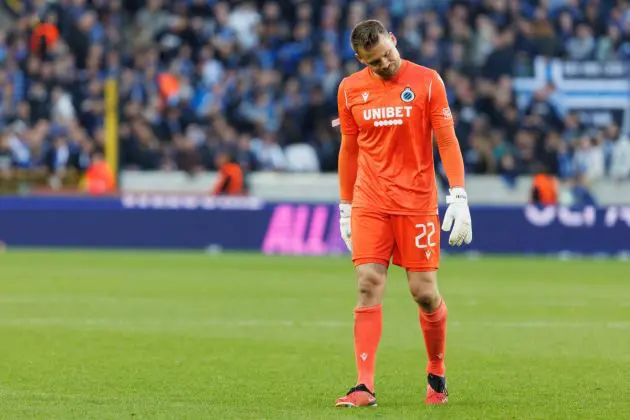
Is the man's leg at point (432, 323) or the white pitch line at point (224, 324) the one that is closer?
the man's leg at point (432, 323)

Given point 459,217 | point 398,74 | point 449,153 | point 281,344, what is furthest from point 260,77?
point 459,217

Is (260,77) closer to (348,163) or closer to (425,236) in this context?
(348,163)


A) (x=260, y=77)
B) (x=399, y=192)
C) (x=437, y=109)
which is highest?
(x=437, y=109)

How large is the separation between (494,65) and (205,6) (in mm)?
6230

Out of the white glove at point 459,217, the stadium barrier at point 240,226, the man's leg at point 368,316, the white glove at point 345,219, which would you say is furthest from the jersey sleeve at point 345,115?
the stadium barrier at point 240,226

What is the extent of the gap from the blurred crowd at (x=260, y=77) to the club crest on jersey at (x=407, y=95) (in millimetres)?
20464

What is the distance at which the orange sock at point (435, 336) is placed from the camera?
899 cm

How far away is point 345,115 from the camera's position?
9031 millimetres

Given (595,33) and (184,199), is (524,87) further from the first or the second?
(184,199)

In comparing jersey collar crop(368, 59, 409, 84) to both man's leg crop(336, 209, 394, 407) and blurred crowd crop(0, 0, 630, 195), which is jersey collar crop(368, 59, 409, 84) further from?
blurred crowd crop(0, 0, 630, 195)

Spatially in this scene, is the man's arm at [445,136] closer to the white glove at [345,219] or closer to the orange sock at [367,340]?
the white glove at [345,219]

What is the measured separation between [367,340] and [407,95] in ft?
4.65

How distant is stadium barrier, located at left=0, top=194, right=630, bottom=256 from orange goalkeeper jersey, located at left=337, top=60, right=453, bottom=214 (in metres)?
17.7

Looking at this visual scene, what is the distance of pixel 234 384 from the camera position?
9.73m
